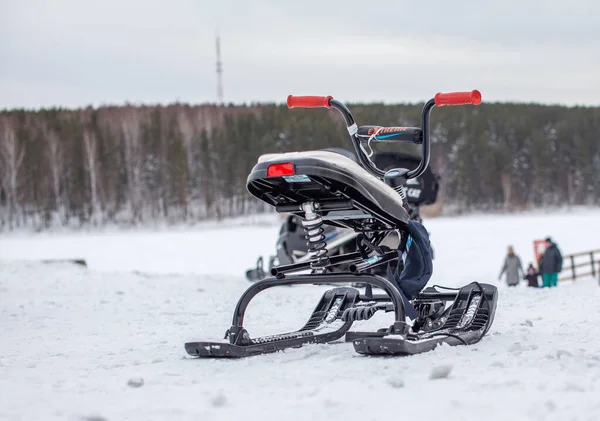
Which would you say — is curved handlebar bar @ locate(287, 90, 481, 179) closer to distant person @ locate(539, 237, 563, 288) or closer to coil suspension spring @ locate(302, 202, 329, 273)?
coil suspension spring @ locate(302, 202, 329, 273)

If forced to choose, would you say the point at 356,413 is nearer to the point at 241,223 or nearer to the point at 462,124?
the point at 241,223

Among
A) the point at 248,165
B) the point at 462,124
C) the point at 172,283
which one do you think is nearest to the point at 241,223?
the point at 248,165

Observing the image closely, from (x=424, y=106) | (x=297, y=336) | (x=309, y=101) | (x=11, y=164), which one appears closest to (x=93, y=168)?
(x=11, y=164)

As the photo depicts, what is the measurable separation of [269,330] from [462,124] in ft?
294

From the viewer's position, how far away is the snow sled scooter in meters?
3.46

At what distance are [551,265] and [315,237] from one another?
44.5ft

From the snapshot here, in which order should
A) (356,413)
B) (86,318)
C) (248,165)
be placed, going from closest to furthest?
(356,413)
(86,318)
(248,165)

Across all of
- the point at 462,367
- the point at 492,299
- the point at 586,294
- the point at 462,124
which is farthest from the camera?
the point at 462,124

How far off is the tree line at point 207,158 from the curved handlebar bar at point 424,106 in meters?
61.2

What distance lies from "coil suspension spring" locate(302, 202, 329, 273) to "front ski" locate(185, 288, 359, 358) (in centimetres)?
51

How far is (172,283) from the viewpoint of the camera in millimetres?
10664

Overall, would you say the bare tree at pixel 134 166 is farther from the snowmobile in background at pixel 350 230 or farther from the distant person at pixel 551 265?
the snowmobile in background at pixel 350 230

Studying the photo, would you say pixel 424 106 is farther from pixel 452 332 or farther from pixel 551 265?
pixel 551 265

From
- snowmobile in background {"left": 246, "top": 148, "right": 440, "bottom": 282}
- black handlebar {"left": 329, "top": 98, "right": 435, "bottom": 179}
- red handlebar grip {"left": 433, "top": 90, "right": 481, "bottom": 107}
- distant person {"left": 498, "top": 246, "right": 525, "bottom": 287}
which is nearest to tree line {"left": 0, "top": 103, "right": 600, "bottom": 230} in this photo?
distant person {"left": 498, "top": 246, "right": 525, "bottom": 287}
